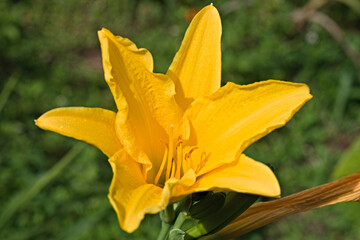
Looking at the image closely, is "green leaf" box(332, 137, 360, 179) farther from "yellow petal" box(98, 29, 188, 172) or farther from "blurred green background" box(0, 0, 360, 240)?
"yellow petal" box(98, 29, 188, 172)

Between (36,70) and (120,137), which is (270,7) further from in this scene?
(120,137)

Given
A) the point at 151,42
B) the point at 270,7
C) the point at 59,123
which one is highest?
the point at 59,123

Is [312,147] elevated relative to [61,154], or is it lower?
elevated

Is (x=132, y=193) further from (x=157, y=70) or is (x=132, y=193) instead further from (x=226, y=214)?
(x=157, y=70)

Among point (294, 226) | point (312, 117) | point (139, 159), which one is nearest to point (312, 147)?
point (312, 117)

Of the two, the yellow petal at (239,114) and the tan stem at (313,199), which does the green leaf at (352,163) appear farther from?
the yellow petal at (239,114)

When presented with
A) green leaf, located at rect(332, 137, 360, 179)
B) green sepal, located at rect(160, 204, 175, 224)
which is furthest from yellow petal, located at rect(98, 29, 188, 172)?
green leaf, located at rect(332, 137, 360, 179)

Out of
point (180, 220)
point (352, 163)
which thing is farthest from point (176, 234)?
point (352, 163)
